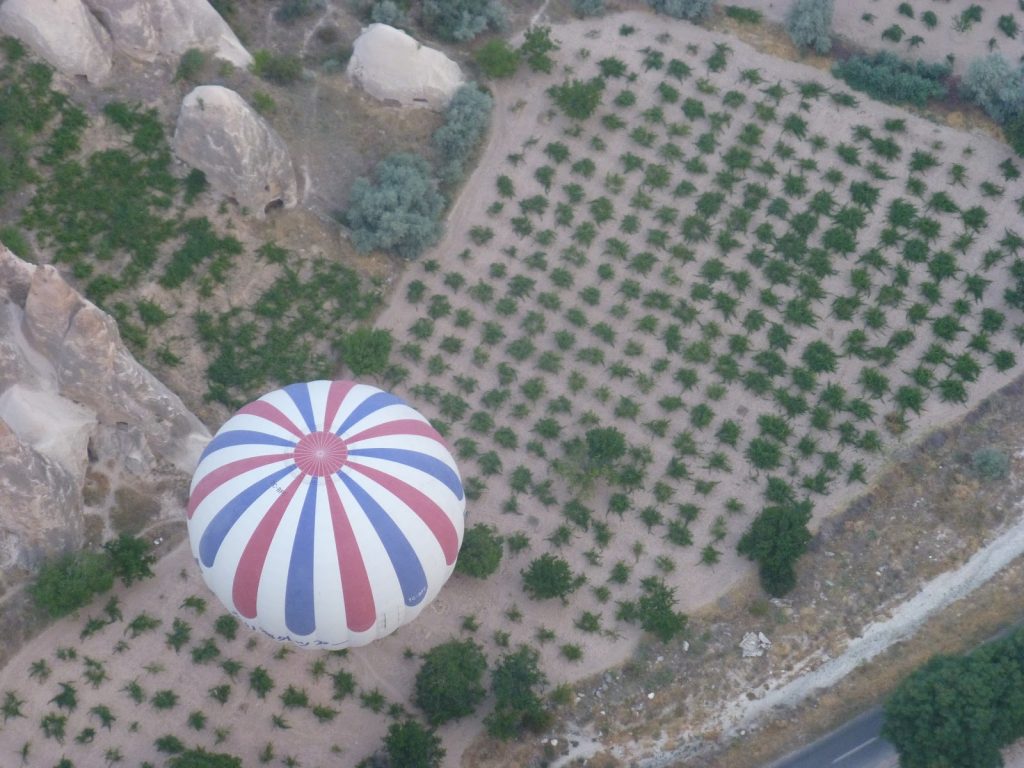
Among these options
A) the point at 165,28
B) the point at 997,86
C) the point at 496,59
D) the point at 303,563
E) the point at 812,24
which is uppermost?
the point at 165,28

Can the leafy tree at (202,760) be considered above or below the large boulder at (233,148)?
below

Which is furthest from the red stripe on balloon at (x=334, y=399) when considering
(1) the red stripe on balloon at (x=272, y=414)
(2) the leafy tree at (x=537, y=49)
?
(2) the leafy tree at (x=537, y=49)

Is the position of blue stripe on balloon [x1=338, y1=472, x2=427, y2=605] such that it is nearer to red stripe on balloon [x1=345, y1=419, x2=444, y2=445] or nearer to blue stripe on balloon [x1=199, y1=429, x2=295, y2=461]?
red stripe on balloon [x1=345, y1=419, x2=444, y2=445]

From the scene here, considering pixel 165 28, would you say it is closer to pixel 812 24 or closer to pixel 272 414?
pixel 272 414

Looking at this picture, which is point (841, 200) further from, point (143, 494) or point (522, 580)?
point (143, 494)

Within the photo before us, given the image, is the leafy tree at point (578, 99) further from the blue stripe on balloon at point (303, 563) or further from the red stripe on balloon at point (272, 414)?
the blue stripe on balloon at point (303, 563)

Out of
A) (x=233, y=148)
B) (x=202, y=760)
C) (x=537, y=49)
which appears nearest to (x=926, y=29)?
(x=537, y=49)
